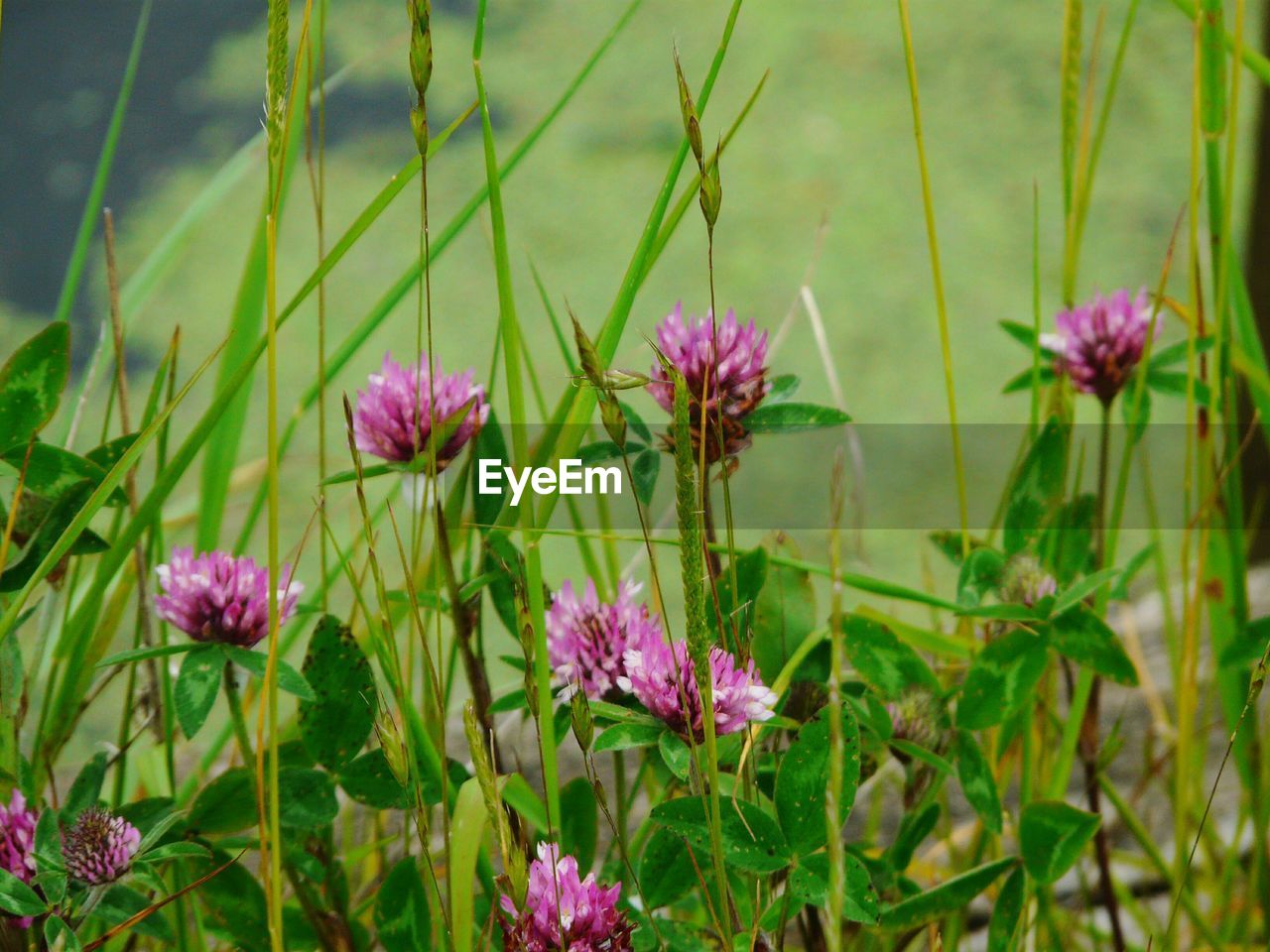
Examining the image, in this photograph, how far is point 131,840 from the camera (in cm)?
50

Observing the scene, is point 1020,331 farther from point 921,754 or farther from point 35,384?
point 35,384

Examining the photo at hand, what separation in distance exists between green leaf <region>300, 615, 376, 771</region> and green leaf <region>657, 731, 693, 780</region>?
0.16m

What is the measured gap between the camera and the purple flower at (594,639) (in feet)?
1.73

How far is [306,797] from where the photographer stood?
1.80ft

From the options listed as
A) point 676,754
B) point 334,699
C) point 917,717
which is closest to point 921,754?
point 917,717

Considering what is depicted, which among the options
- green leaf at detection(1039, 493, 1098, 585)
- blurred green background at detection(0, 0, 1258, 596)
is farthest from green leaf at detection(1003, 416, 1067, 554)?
blurred green background at detection(0, 0, 1258, 596)

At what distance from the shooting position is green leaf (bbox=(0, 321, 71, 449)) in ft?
1.86

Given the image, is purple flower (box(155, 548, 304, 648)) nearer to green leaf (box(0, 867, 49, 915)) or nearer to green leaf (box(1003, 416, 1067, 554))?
green leaf (box(0, 867, 49, 915))

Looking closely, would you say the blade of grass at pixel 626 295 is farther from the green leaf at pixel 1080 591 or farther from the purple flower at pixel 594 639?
the green leaf at pixel 1080 591

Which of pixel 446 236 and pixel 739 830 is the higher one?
pixel 446 236

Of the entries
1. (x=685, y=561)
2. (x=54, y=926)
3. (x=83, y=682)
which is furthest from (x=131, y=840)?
(x=685, y=561)

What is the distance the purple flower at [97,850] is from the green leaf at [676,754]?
0.20 meters

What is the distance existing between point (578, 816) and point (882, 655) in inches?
6.1

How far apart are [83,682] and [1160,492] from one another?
5.91 ft
